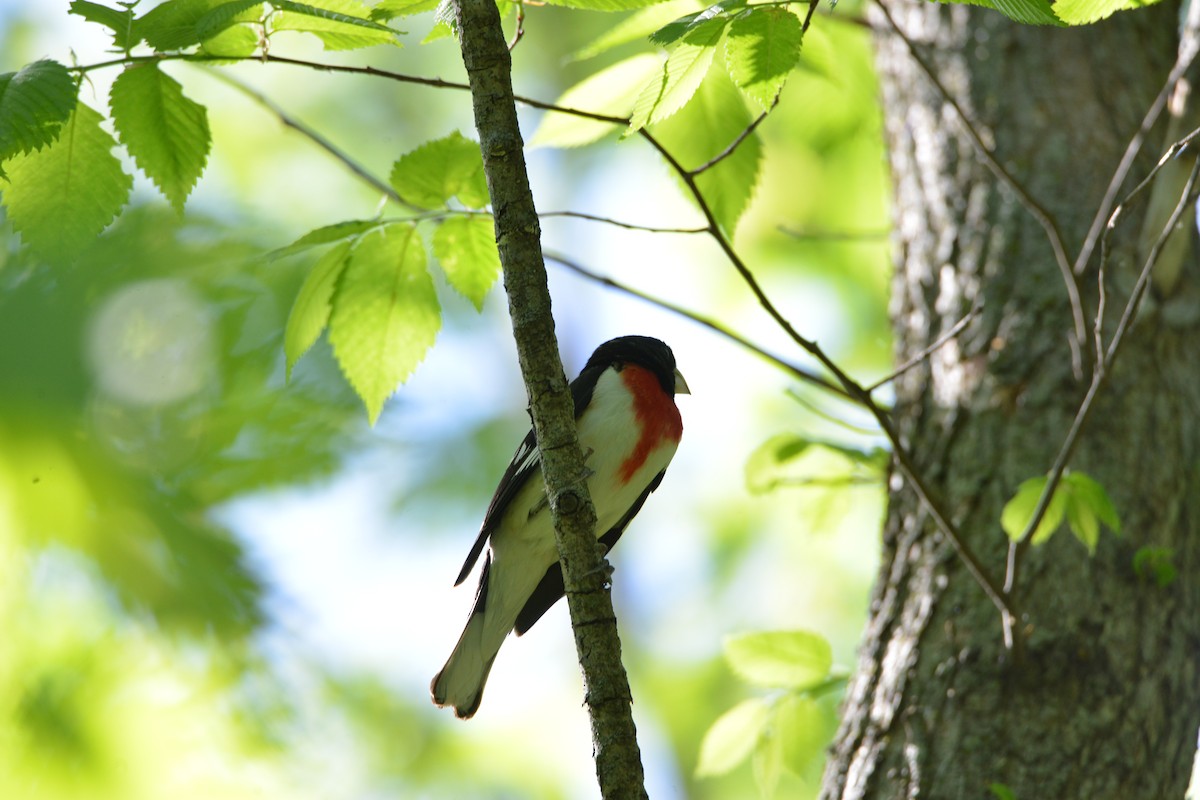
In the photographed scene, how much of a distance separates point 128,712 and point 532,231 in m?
1.56

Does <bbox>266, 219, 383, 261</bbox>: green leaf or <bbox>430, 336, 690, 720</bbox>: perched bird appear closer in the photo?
<bbox>266, 219, 383, 261</bbox>: green leaf

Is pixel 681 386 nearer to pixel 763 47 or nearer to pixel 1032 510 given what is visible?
pixel 1032 510

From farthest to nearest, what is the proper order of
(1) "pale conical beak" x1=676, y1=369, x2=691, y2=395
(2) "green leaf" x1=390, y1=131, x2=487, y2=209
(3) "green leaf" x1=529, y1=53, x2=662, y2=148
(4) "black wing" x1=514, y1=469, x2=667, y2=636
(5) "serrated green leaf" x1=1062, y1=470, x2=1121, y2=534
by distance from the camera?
(1) "pale conical beak" x1=676, y1=369, x2=691, y2=395 → (4) "black wing" x1=514, y1=469, x2=667, y2=636 → (3) "green leaf" x1=529, y1=53, x2=662, y2=148 → (5) "serrated green leaf" x1=1062, y1=470, x2=1121, y2=534 → (2) "green leaf" x1=390, y1=131, x2=487, y2=209

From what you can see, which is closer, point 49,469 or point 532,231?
point 532,231

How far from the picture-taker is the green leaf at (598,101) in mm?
2201

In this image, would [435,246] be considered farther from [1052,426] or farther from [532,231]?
[1052,426]

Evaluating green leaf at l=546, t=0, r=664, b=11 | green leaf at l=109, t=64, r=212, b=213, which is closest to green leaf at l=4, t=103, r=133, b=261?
green leaf at l=109, t=64, r=212, b=213

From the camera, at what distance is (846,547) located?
650 centimetres

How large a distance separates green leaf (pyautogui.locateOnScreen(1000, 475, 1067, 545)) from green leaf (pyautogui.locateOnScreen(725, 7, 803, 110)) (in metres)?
1.06

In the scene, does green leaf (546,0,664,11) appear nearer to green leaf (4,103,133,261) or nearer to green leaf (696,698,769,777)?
green leaf (4,103,133,261)

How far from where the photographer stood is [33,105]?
1388 millimetres

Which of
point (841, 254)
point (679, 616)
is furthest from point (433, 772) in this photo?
point (841, 254)

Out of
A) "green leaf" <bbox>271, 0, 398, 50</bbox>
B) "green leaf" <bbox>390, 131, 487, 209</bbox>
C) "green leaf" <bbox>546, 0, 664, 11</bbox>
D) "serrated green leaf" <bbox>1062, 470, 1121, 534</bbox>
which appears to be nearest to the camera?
"green leaf" <bbox>271, 0, 398, 50</bbox>

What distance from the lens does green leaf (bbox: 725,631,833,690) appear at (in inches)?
99.2
